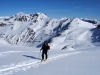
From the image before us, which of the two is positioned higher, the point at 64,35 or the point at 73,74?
the point at 64,35

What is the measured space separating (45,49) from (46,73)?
7.60 meters

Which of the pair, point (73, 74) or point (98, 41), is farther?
point (98, 41)

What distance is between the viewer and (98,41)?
10425cm

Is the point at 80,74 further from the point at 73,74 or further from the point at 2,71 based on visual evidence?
the point at 2,71

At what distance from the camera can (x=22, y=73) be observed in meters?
12.0

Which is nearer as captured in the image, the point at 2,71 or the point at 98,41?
the point at 2,71

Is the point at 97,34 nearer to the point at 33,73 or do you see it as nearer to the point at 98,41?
the point at 98,41

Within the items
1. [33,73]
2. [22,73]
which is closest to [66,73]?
[33,73]

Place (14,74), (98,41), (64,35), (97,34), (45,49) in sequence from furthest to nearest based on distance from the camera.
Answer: (64,35), (97,34), (98,41), (45,49), (14,74)

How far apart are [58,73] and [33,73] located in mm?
1685

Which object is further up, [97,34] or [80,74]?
[97,34]

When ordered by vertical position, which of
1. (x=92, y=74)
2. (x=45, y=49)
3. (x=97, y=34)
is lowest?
(x=92, y=74)

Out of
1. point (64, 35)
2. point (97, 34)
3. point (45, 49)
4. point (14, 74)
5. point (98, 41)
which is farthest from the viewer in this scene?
point (64, 35)

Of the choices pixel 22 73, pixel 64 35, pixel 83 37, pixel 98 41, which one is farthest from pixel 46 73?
pixel 64 35
